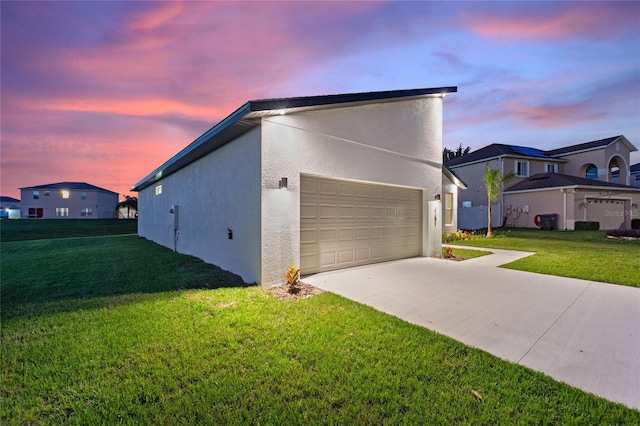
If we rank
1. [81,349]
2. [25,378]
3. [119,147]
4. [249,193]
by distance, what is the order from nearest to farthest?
[25,378]
[81,349]
[249,193]
[119,147]

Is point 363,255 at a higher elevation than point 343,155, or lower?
lower

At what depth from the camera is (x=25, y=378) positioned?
2.44 meters

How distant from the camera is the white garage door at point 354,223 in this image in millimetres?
6164

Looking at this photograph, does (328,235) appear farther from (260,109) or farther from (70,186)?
(70,186)

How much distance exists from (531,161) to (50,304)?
103 ft

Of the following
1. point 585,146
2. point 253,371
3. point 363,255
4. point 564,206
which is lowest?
point 253,371

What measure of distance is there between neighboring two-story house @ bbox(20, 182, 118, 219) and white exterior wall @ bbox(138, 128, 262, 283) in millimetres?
42721

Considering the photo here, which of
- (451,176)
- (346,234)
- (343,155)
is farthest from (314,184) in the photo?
(451,176)

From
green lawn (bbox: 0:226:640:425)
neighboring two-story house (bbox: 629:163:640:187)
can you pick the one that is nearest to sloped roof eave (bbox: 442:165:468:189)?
green lawn (bbox: 0:226:640:425)

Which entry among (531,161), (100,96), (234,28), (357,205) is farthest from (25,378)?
(531,161)

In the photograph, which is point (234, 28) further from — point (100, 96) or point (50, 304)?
point (50, 304)

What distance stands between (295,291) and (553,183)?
23.4m

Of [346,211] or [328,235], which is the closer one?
[328,235]

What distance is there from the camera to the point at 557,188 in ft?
62.5
